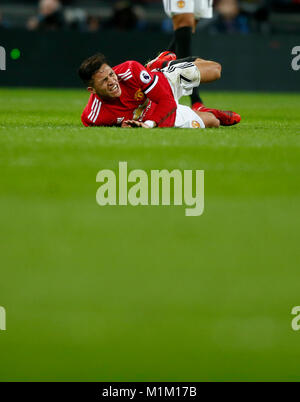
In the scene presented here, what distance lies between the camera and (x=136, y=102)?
722 cm

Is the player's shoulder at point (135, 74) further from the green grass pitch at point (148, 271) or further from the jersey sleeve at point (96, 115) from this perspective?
the green grass pitch at point (148, 271)

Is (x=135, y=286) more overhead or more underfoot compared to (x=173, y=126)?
more underfoot

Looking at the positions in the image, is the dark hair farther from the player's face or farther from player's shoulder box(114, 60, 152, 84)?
player's shoulder box(114, 60, 152, 84)

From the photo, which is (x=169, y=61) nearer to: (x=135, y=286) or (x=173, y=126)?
(x=173, y=126)

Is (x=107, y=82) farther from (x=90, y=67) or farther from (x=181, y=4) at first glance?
(x=181, y=4)

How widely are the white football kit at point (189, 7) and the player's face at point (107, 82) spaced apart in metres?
2.80

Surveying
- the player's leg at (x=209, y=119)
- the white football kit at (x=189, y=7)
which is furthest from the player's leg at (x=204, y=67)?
the white football kit at (x=189, y=7)

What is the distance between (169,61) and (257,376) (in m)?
5.65

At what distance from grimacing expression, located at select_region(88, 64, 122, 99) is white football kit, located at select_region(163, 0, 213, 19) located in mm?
2798

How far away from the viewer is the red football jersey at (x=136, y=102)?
7.02 m

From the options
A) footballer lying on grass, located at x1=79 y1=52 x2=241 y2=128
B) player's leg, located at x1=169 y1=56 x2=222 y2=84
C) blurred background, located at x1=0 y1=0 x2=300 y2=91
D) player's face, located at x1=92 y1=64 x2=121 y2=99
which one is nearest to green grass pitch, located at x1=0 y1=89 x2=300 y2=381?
player's face, located at x1=92 y1=64 x2=121 y2=99

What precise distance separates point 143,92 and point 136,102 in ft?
0.53
